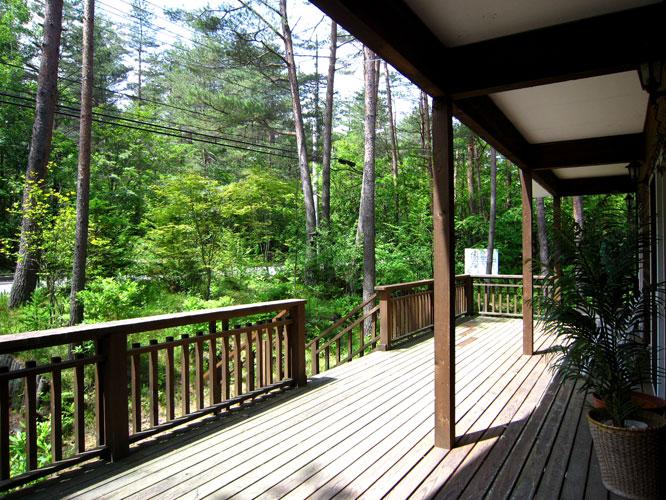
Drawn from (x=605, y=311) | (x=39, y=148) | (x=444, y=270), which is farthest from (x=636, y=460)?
(x=39, y=148)

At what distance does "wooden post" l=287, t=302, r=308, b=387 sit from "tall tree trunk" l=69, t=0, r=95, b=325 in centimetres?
617

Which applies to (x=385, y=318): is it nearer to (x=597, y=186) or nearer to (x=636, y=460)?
(x=636, y=460)

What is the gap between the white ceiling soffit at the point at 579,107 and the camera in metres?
3.11

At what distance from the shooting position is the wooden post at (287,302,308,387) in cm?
411

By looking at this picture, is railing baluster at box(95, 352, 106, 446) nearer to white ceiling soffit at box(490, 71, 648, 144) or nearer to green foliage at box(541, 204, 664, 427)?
green foliage at box(541, 204, 664, 427)

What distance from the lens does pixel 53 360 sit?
239 cm

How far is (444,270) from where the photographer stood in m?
2.89

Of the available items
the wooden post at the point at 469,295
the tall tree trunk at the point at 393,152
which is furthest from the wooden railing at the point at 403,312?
the tall tree trunk at the point at 393,152

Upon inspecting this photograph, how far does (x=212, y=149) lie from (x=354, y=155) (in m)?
6.59

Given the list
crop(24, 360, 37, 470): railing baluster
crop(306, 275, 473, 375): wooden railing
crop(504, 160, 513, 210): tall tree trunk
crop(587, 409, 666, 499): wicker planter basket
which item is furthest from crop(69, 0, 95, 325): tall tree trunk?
crop(504, 160, 513, 210): tall tree trunk

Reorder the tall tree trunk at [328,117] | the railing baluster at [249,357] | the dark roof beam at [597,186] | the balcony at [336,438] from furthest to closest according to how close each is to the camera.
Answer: the tall tree trunk at [328,117]
the dark roof beam at [597,186]
the railing baluster at [249,357]
the balcony at [336,438]

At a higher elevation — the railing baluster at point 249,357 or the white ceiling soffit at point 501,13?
the white ceiling soffit at point 501,13

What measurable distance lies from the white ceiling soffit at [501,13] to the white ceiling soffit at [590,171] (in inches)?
166

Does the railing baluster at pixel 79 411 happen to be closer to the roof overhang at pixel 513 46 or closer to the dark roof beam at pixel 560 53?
the roof overhang at pixel 513 46
